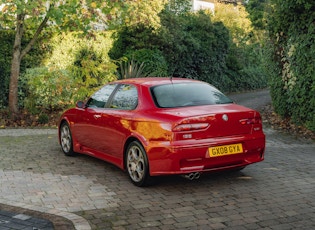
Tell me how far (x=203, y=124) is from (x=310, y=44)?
6.13 metres

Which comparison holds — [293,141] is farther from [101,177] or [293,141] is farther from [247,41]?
[247,41]

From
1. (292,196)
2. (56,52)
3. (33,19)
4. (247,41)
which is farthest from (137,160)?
(247,41)

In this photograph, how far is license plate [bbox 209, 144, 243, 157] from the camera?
6418 millimetres

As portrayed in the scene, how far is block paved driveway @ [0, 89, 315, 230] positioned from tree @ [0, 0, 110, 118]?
545 centimetres

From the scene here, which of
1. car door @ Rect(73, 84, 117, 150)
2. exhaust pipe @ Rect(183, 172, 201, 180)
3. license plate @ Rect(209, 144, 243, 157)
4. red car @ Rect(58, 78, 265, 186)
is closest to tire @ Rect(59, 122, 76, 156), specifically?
car door @ Rect(73, 84, 117, 150)

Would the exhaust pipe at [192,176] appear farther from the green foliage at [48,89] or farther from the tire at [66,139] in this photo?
the green foliage at [48,89]

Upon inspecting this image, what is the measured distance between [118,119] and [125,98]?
41 cm

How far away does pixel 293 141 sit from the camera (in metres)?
10.9

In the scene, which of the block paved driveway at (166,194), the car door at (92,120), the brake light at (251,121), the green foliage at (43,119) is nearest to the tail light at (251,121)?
the brake light at (251,121)

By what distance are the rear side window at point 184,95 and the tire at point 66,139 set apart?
277 cm

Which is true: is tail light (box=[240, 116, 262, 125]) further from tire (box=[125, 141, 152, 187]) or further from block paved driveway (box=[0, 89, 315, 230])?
tire (box=[125, 141, 152, 187])

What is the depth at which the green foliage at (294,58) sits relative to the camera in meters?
11.4

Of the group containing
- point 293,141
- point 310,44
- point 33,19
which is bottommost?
point 293,141

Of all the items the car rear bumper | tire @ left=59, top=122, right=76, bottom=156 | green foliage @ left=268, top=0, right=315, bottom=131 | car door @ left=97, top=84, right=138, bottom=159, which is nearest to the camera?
the car rear bumper
